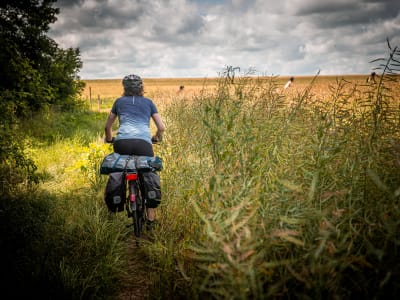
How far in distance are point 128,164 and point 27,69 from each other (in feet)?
13.7

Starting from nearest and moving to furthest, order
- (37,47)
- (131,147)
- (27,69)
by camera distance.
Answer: (131,147), (27,69), (37,47)

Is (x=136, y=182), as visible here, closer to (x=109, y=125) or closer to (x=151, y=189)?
(x=151, y=189)

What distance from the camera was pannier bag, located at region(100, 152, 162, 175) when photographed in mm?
3658

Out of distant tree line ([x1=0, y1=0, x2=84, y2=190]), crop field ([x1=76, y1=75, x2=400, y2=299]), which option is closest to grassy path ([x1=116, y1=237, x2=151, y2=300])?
crop field ([x1=76, y1=75, x2=400, y2=299])

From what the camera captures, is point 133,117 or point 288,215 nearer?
point 288,215

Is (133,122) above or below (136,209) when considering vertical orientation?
above

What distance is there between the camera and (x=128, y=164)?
368cm

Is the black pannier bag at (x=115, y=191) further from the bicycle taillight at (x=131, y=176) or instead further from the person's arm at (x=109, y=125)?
the person's arm at (x=109, y=125)

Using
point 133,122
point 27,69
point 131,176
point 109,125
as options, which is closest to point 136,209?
point 131,176

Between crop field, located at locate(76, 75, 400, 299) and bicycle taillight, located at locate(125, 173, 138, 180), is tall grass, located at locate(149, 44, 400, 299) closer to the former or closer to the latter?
crop field, located at locate(76, 75, 400, 299)

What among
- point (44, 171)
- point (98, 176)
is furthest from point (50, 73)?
point (98, 176)

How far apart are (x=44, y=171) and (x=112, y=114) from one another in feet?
11.0

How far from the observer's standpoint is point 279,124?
11.8 ft

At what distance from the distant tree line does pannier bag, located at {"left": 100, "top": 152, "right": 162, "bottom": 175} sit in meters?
2.19
